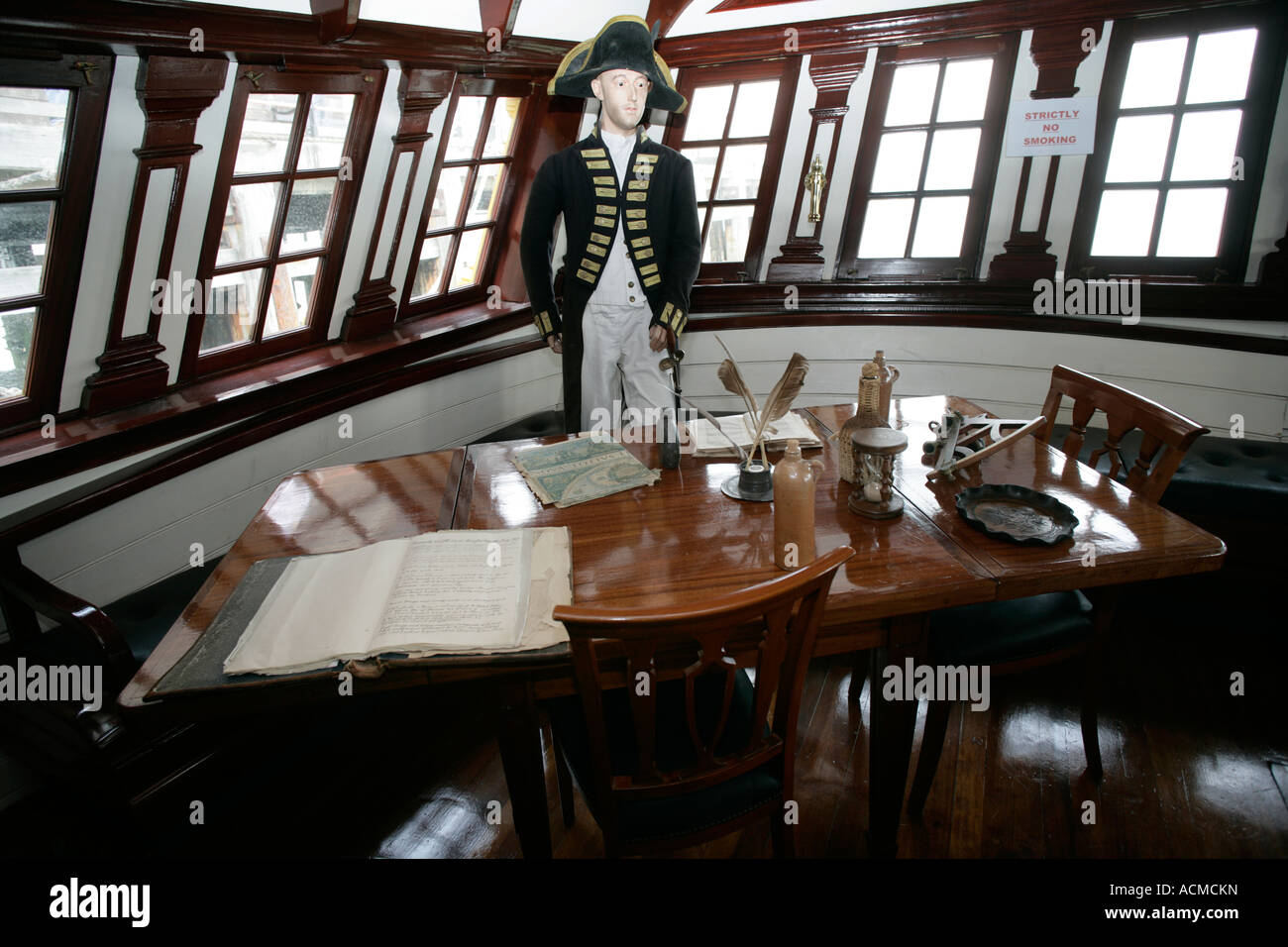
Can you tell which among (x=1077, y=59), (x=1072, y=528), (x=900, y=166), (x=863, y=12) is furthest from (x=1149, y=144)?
(x=1072, y=528)

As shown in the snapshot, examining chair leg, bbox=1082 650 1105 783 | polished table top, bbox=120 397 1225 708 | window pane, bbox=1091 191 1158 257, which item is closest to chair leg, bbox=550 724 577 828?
polished table top, bbox=120 397 1225 708

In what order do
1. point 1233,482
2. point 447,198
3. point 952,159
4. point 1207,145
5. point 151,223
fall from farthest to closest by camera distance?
point 952,159 < point 447,198 < point 1207,145 < point 1233,482 < point 151,223

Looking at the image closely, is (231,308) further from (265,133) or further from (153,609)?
(153,609)

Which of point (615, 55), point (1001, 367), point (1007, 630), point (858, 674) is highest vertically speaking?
point (615, 55)

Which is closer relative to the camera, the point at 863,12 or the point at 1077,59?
the point at 1077,59

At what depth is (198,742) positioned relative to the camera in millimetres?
1710

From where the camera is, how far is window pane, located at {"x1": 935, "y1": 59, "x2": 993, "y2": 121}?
3.54 metres

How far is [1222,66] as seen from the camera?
311cm

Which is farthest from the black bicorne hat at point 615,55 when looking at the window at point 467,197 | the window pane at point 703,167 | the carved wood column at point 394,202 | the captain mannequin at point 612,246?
the window pane at point 703,167

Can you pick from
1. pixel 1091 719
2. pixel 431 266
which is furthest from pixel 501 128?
pixel 1091 719

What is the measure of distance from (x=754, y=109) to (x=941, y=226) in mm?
1197

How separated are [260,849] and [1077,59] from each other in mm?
4384
